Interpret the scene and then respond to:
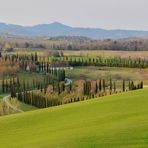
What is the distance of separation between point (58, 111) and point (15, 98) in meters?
74.9

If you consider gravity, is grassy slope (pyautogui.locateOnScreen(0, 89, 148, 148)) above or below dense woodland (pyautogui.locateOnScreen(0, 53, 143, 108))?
above

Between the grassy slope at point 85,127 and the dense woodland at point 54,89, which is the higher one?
the grassy slope at point 85,127

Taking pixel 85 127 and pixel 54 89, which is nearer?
pixel 85 127

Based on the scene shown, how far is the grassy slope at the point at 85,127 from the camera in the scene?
24.2 meters

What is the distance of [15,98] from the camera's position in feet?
376

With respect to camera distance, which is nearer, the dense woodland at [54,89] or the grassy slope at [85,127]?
the grassy slope at [85,127]

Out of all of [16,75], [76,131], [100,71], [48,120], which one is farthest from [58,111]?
[100,71]

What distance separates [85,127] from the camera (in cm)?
2964

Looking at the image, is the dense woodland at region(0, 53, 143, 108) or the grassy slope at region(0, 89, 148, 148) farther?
the dense woodland at region(0, 53, 143, 108)

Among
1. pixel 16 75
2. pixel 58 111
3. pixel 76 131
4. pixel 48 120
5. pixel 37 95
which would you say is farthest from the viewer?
pixel 16 75

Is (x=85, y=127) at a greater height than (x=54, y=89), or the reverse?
(x=85, y=127)

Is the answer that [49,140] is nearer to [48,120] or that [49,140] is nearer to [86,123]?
[86,123]

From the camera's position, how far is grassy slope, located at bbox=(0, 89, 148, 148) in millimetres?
24234

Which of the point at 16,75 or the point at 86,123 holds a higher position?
the point at 86,123
